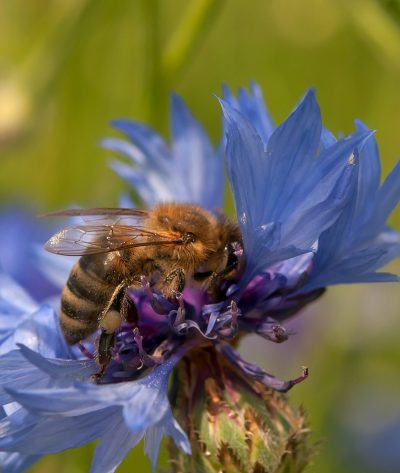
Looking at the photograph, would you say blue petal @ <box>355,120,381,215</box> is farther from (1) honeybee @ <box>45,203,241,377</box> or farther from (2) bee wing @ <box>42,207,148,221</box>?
Answer: (2) bee wing @ <box>42,207,148,221</box>

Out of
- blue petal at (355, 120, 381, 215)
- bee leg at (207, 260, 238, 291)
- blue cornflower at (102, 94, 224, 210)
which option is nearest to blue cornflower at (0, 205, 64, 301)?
blue cornflower at (102, 94, 224, 210)

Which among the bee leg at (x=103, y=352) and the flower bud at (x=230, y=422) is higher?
A: the bee leg at (x=103, y=352)

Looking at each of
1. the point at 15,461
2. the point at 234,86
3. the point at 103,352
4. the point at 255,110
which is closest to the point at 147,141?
the point at 255,110

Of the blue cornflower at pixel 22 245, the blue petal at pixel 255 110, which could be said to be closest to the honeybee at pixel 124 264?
the blue petal at pixel 255 110

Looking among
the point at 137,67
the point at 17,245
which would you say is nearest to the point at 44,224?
the point at 17,245

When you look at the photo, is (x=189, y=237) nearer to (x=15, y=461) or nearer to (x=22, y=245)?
(x=15, y=461)

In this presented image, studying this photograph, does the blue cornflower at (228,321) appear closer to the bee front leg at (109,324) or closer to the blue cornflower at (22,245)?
the bee front leg at (109,324)

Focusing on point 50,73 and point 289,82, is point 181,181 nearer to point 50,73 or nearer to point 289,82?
point 50,73

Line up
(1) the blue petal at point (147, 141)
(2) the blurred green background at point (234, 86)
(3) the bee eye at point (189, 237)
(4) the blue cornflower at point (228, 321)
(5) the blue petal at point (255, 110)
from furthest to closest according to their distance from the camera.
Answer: (2) the blurred green background at point (234, 86)
(1) the blue petal at point (147, 141)
(5) the blue petal at point (255, 110)
(3) the bee eye at point (189, 237)
(4) the blue cornflower at point (228, 321)
